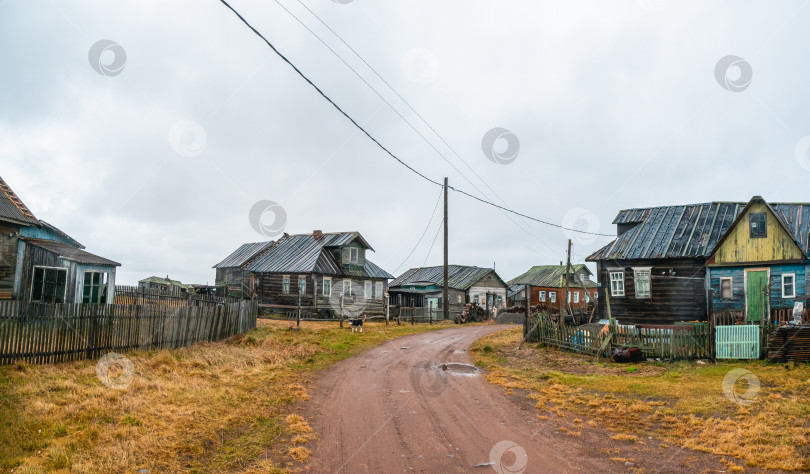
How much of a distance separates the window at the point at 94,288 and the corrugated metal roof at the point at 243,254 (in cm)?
2722

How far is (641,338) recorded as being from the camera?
18672 millimetres

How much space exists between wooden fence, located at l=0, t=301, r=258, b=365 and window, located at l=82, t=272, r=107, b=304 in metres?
8.74

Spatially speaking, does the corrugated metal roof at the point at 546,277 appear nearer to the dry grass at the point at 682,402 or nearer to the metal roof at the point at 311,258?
the metal roof at the point at 311,258

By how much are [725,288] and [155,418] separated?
26465 mm

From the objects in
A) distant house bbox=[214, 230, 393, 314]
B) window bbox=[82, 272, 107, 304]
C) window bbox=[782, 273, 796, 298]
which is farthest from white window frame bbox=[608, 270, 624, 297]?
window bbox=[82, 272, 107, 304]

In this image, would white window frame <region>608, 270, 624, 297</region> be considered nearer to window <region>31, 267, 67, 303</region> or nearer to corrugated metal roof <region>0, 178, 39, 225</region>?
window <region>31, 267, 67, 303</region>

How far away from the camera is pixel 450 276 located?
53.8 metres

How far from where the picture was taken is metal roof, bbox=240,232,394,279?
3950cm

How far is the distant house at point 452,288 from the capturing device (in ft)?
162

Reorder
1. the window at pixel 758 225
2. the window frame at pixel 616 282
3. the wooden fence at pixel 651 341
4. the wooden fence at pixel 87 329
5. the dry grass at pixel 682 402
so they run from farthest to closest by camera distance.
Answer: the window frame at pixel 616 282, the window at pixel 758 225, the wooden fence at pixel 651 341, the wooden fence at pixel 87 329, the dry grass at pixel 682 402

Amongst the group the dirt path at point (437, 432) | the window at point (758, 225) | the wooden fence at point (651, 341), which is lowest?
the dirt path at point (437, 432)

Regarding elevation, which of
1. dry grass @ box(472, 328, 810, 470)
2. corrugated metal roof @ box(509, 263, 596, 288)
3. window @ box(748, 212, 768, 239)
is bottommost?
dry grass @ box(472, 328, 810, 470)

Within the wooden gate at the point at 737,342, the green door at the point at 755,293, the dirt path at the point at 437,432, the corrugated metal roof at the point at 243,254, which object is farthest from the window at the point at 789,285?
the corrugated metal roof at the point at 243,254

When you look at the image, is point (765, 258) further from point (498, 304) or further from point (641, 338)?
point (498, 304)
